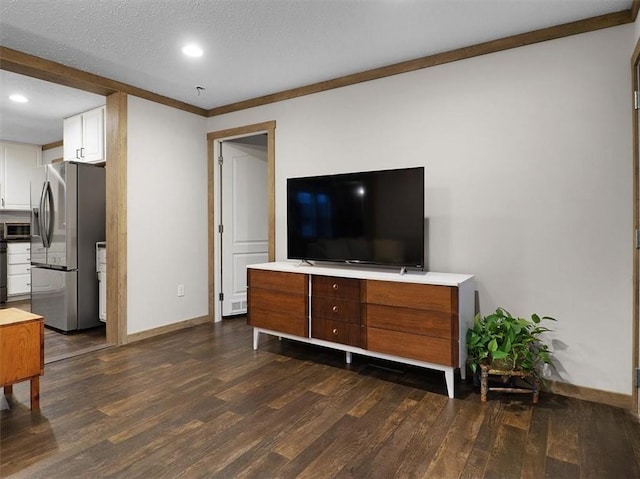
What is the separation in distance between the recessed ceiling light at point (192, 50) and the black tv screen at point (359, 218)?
4.21 ft

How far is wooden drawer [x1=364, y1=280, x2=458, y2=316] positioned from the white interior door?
7.70 feet

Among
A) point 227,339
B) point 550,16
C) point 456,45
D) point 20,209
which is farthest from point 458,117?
point 20,209

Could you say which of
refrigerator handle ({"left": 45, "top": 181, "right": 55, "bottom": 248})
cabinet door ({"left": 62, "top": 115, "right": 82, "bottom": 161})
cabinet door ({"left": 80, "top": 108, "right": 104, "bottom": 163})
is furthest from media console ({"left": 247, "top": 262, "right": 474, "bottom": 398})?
cabinet door ({"left": 62, "top": 115, "right": 82, "bottom": 161})

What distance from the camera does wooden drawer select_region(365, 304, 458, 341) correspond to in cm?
241

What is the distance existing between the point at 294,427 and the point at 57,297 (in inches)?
134

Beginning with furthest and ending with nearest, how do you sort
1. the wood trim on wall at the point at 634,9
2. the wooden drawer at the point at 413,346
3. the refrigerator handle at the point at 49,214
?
the refrigerator handle at the point at 49,214
the wooden drawer at the point at 413,346
the wood trim on wall at the point at 634,9

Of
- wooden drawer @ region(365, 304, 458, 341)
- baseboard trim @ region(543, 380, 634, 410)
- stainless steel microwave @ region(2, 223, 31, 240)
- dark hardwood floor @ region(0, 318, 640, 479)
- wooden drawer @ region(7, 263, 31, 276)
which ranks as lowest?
dark hardwood floor @ region(0, 318, 640, 479)

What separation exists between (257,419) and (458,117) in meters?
2.58

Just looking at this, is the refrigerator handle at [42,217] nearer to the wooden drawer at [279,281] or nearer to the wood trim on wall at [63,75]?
the wood trim on wall at [63,75]

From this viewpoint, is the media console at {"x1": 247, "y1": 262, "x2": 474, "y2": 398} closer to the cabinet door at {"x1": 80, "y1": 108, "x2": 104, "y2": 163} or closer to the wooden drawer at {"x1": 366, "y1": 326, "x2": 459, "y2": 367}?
the wooden drawer at {"x1": 366, "y1": 326, "x2": 459, "y2": 367}

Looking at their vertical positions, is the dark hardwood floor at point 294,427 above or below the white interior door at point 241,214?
below

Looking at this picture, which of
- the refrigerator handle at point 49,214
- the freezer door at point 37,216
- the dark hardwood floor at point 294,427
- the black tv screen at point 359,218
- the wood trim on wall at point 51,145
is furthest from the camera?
the wood trim on wall at point 51,145

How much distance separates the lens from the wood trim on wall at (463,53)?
241 centimetres

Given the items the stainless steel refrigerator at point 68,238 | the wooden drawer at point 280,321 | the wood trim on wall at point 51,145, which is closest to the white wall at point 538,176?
the wooden drawer at point 280,321
